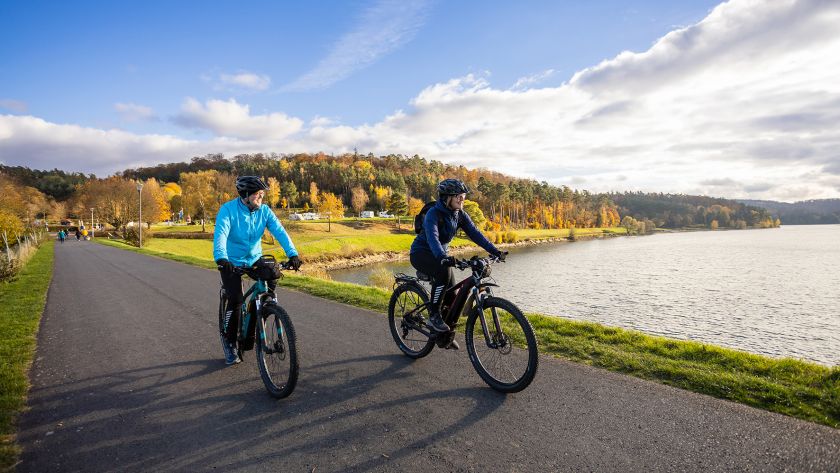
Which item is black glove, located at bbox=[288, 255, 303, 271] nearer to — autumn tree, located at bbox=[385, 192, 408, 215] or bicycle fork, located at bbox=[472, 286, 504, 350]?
bicycle fork, located at bbox=[472, 286, 504, 350]

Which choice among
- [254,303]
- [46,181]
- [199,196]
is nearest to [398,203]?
[199,196]

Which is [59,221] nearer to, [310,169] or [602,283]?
[310,169]

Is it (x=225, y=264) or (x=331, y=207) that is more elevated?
(x=331, y=207)

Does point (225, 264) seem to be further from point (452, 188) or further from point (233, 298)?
point (452, 188)

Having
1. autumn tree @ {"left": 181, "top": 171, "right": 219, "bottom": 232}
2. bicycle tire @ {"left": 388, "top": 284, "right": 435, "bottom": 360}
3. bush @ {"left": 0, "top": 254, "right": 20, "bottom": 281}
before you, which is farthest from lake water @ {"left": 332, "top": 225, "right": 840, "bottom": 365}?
autumn tree @ {"left": 181, "top": 171, "right": 219, "bottom": 232}

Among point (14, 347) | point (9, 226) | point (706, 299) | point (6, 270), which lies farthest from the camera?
point (9, 226)

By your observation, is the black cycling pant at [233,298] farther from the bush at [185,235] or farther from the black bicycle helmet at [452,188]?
the bush at [185,235]

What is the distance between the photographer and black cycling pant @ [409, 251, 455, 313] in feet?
17.7

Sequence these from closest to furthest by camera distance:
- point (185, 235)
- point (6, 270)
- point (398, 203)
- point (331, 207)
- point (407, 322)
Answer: point (407, 322)
point (6, 270)
point (185, 235)
point (331, 207)
point (398, 203)

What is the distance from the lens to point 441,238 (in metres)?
5.49

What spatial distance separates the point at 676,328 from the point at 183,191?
7287cm

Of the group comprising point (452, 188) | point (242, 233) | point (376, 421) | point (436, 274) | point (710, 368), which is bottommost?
point (376, 421)

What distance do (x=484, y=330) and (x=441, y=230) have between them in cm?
142

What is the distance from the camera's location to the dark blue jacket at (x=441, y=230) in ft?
16.8
